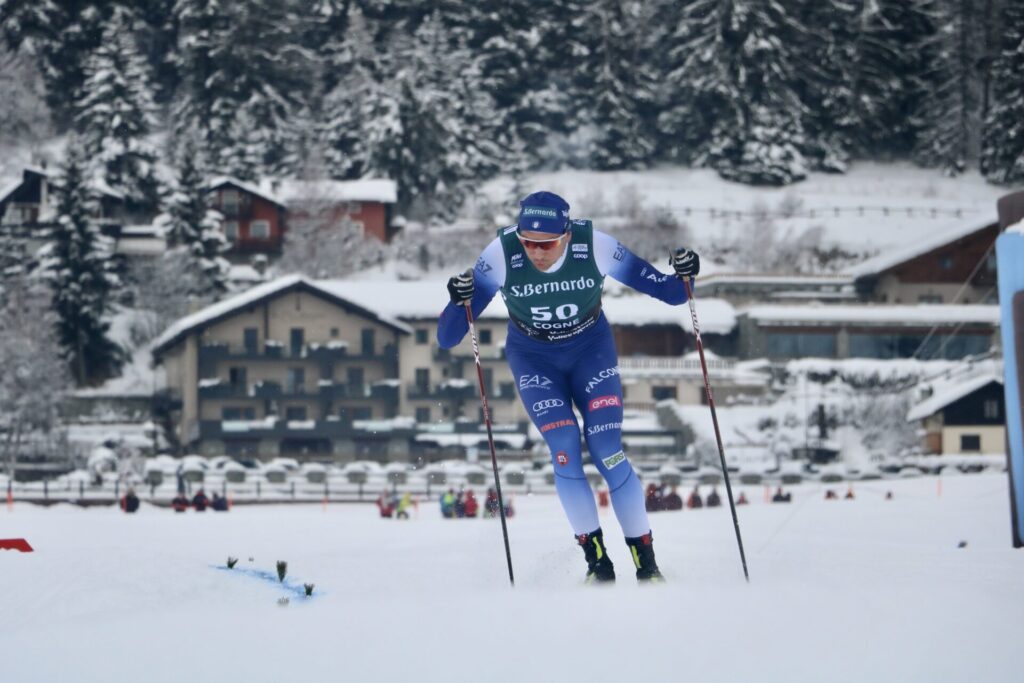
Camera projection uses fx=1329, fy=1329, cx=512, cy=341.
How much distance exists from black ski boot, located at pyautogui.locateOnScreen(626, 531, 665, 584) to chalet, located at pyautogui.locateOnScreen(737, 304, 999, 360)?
42.7 metres

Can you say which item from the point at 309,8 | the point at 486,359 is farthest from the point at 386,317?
the point at 309,8

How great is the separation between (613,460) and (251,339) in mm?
39461

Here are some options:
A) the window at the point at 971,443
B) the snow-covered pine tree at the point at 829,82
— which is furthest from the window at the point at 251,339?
the snow-covered pine tree at the point at 829,82

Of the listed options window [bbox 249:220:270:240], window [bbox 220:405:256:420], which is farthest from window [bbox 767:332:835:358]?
window [bbox 249:220:270:240]

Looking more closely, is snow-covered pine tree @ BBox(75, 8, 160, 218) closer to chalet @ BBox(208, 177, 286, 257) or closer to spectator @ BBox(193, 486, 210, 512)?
chalet @ BBox(208, 177, 286, 257)

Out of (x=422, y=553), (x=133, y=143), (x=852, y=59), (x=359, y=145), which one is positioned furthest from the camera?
(x=852, y=59)

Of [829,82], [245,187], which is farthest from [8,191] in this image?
[829,82]

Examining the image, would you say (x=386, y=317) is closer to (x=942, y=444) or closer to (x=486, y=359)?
(x=486, y=359)

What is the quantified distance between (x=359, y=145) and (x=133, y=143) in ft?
34.4

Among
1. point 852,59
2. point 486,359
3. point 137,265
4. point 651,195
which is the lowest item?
point 486,359

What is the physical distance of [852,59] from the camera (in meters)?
70.5

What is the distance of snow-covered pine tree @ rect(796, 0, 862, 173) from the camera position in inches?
2776

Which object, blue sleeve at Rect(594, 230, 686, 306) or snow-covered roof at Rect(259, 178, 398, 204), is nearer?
blue sleeve at Rect(594, 230, 686, 306)

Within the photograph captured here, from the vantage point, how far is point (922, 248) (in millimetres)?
52656
